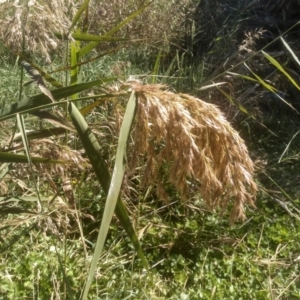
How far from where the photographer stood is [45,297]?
2.38 m

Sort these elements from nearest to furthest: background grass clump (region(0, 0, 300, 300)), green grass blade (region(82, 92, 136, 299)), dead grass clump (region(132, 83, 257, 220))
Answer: green grass blade (region(82, 92, 136, 299)) → dead grass clump (region(132, 83, 257, 220)) → background grass clump (region(0, 0, 300, 300))

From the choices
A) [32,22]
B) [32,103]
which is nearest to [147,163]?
[32,103]

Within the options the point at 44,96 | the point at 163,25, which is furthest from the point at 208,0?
the point at 44,96

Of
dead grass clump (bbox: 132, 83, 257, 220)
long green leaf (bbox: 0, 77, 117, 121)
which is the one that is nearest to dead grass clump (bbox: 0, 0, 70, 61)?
long green leaf (bbox: 0, 77, 117, 121)

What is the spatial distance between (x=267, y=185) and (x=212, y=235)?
55 centimetres

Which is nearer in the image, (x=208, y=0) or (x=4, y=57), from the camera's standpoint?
A: (x=4, y=57)

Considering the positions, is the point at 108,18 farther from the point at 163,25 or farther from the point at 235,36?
the point at 235,36

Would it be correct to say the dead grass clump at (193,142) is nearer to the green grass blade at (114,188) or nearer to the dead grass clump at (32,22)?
the green grass blade at (114,188)

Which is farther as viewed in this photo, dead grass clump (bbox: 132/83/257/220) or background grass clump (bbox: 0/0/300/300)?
background grass clump (bbox: 0/0/300/300)

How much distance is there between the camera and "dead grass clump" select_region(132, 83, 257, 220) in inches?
55.7

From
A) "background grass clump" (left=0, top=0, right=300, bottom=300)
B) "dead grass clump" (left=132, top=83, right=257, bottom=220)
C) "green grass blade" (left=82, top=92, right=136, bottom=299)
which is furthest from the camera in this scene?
"background grass clump" (left=0, top=0, right=300, bottom=300)

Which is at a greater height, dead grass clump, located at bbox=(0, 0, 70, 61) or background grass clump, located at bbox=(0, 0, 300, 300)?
dead grass clump, located at bbox=(0, 0, 70, 61)

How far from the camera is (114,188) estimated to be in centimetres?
135

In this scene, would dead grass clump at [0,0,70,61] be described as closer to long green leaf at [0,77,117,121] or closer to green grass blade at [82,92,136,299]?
long green leaf at [0,77,117,121]
